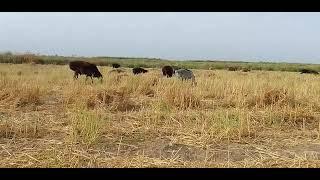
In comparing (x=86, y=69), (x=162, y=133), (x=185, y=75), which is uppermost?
(x=86, y=69)

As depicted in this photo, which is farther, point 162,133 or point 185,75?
point 185,75

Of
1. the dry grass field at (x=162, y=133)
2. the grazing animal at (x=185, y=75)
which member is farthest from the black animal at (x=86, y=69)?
the dry grass field at (x=162, y=133)

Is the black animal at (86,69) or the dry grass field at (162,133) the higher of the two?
the black animal at (86,69)

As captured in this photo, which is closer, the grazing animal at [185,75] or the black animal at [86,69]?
the grazing animal at [185,75]

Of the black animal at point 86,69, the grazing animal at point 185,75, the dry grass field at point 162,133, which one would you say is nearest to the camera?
the dry grass field at point 162,133

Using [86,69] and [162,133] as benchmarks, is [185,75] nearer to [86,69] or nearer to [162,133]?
[86,69]

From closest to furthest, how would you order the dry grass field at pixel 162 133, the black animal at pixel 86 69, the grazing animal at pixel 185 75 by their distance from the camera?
the dry grass field at pixel 162 133 < the grazing animal at pixel 185 75 < the black animal at pixel 86 69

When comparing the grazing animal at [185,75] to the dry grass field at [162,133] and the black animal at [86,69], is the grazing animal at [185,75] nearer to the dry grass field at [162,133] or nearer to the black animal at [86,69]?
the black animal at [86,69]

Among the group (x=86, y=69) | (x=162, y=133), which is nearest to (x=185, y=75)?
(x=86, y=69)

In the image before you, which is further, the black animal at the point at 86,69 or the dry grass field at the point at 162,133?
the black animal at the point at 86,69

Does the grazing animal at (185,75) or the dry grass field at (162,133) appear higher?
the grazing animal at (185,75)

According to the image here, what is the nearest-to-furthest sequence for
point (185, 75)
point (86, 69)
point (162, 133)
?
point (162, 133) < point (185, 75) < point (86, 69)

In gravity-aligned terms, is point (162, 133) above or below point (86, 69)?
below
